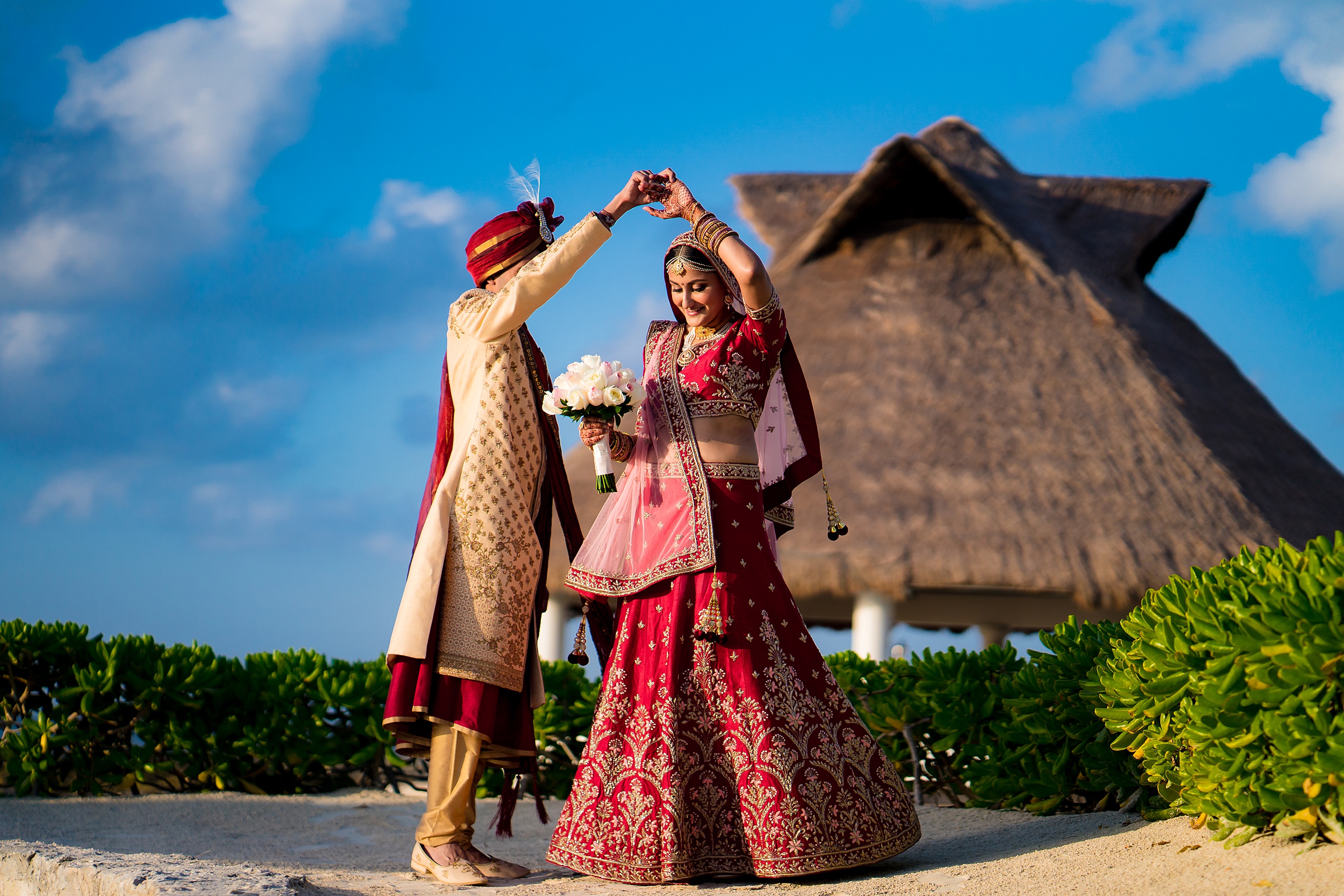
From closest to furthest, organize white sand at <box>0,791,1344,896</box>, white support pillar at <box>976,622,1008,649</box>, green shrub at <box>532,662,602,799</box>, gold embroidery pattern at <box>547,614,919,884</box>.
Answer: white sand at <box>0,791,1344,896</box> → gold embroidery pattern at <box>547,614,919,884</box> → green shrub at <box>532,662,602,799</box> → white support pillar at <box>976,622,1008,649</box>

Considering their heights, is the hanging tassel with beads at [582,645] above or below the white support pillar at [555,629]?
below

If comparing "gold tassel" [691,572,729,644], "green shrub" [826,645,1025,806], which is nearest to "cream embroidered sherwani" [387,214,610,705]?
"gold tassel" [691,572,729,644]

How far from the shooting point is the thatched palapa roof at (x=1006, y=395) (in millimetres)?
9852

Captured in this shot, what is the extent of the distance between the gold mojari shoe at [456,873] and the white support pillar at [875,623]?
661cm

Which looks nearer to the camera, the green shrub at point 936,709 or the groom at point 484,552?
the groom at point 484,552

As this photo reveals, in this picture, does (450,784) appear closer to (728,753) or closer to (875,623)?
(728,753)

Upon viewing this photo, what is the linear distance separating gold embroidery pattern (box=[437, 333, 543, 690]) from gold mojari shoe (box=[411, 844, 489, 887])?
24.6 inches

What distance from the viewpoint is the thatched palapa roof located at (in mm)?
9852

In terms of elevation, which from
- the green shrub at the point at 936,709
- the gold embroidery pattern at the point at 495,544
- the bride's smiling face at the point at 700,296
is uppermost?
the bride's smiling face at the point at 700,296

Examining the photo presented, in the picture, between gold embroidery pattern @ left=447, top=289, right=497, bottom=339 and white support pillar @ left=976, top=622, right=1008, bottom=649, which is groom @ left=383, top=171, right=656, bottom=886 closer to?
gold embroidery pattern @ left=447, top=289, right=497, bottom=339

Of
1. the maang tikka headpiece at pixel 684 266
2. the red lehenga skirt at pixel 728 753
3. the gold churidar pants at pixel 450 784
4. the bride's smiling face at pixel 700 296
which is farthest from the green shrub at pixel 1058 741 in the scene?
the gold churidar pants at pixel 450 784

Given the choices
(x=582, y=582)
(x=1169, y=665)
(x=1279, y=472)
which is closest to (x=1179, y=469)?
(x=1279, y=472)

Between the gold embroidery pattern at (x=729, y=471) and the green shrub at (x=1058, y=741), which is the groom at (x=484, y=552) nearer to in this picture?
the gold embroidery pattern at (x=729, y=471)

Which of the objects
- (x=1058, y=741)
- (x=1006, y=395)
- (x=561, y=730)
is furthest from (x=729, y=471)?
(x=1006, y=395)
